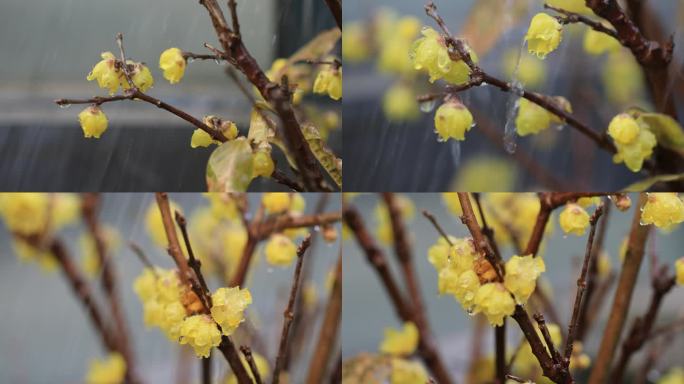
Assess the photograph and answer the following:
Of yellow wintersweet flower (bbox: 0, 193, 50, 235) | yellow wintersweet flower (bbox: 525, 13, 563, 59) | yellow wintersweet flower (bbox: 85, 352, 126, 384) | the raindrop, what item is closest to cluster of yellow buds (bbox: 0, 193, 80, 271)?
yellow wintersweet flower (bbox: 0, 193, 50, 235)

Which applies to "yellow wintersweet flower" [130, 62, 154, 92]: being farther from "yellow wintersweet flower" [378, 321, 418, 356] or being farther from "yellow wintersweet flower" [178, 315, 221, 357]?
"yellow wintersweet flower" [378, 321, 418, 356]

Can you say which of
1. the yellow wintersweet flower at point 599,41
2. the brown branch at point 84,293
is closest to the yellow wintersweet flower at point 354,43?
the yellow wintersweet flower at point 599,41

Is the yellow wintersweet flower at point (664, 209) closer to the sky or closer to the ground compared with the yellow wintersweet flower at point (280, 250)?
closer to the sky

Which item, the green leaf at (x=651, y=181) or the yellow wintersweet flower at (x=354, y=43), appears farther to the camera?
the yellow wintersweet flower at (x=354, y=43)

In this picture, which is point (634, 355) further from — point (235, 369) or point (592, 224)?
point (235, 369)

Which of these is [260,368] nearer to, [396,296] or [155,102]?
[396,296]

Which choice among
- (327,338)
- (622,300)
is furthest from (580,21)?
(327,338)

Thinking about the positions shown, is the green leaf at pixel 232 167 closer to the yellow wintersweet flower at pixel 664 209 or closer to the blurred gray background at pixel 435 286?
the blurred gray background at pixel 435 286

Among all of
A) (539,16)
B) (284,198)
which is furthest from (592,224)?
(284,198)
